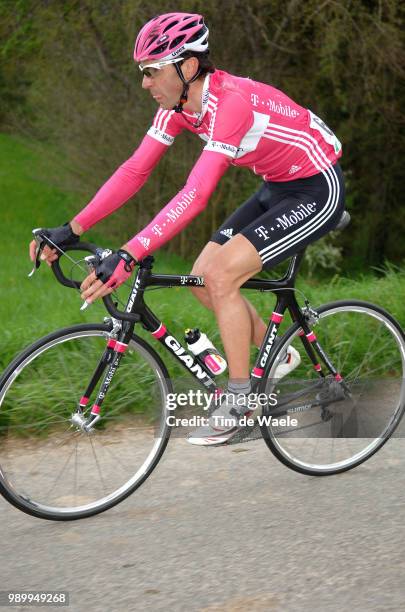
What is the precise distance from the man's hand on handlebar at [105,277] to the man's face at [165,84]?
76 centimetres

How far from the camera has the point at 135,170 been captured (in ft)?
13.7

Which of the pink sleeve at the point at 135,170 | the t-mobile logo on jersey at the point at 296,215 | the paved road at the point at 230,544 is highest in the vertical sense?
the pink sleeve at the point at 135,170

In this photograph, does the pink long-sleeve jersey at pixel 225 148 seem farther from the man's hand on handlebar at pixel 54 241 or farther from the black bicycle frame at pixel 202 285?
the black bicycle frame at pixel 202 285

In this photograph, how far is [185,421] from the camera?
4090 mm

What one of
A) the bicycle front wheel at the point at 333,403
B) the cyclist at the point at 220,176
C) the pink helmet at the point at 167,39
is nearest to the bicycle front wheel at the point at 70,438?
the cyclist at the point at 220,176

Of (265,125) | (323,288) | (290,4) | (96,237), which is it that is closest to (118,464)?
(265,125)

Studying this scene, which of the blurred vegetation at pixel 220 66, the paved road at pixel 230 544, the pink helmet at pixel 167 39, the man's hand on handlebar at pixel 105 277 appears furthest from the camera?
the blurred vegetation at pixel 220 66

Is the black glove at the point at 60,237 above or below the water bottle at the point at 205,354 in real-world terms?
above

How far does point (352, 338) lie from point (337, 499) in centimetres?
111

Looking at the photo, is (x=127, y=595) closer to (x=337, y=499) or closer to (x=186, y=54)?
(x=337, y=499)

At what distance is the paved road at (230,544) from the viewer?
3.20m

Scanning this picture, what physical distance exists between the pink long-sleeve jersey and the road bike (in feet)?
0.85

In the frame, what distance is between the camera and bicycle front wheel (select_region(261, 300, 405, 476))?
14.0 ft

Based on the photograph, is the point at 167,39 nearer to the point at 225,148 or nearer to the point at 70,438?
the point at 225,148
